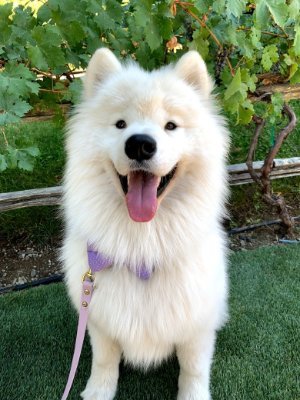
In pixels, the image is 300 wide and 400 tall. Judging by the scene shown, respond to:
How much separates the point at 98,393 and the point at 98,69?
164cm

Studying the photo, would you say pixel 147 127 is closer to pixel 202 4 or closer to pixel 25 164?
pixel 202 4

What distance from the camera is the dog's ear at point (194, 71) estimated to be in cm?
175

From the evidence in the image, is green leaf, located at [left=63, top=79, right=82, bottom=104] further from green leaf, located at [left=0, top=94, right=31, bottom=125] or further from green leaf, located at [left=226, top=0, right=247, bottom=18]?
green leaf, located at [left=226, top=0, right=247, bottom=18]

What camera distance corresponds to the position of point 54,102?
2477mm

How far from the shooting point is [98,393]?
203 centimetres

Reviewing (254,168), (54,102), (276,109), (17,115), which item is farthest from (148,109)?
(254,168)

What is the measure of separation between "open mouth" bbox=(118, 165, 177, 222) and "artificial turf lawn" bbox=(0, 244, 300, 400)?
3.72ft

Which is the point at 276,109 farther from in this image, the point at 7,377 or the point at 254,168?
the point at 7,377

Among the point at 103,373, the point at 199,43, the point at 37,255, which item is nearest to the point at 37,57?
the point at 199,43

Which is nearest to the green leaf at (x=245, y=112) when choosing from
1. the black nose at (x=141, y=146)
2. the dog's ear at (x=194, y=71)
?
the dog's ear at (x=194, y=71)

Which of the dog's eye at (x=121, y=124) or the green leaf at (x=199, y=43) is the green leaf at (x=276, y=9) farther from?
the dog's eye at (x=121, y=124)

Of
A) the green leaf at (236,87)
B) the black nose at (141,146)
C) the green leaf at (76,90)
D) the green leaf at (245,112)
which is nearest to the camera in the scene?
the black nose at (141,146)

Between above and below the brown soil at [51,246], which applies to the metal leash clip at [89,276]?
above

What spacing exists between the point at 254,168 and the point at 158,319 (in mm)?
2235
